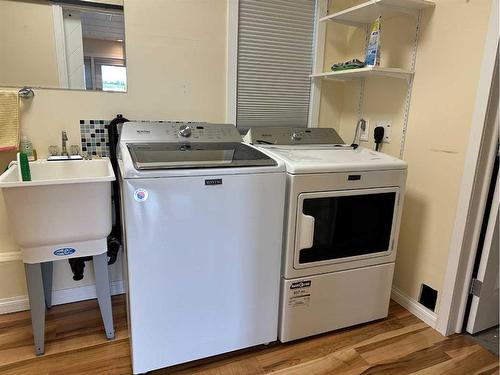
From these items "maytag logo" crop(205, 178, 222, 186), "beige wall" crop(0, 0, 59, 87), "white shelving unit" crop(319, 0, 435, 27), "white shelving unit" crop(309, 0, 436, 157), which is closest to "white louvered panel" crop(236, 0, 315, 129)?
"white shelving unit" crop(309, 0, 436, 157)

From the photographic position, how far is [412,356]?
1.72 m

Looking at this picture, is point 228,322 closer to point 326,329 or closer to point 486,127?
point 326,329

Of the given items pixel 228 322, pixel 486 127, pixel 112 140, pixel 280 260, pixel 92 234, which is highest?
pixel 486 127

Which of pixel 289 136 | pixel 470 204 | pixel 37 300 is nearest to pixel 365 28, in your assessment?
pixel 289 136

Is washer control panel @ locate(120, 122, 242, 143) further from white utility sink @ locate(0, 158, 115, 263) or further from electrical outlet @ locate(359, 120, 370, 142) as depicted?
electrical outlet @ locate(359, 120, 370, 142)

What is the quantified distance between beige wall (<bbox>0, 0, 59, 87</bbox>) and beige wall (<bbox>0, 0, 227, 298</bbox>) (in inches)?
4.4

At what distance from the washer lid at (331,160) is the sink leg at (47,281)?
53.6 inches

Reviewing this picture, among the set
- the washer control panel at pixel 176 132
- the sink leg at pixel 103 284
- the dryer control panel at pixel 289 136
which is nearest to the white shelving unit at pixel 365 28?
the dryer control panel at pixel 289 136

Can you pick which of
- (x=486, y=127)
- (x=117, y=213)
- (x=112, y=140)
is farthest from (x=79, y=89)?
(x=486, y=127)

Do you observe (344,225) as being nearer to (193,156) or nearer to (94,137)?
(193,156)

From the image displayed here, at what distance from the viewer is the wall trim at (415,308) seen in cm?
195

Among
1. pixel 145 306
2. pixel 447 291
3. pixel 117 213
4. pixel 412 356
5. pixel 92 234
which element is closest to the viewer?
pixel 145 306

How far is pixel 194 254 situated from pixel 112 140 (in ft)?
2.90

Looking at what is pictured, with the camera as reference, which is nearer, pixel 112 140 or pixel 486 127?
pixel 486 127
